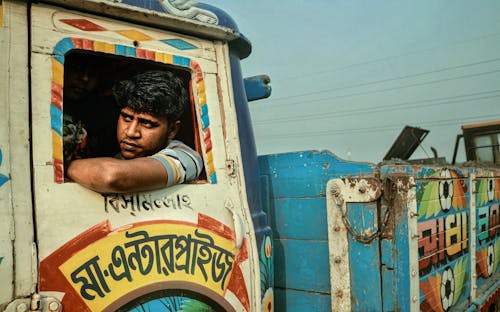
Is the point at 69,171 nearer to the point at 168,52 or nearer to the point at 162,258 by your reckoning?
the point at 162,258

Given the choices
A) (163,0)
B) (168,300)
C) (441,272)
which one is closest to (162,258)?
(168,300)

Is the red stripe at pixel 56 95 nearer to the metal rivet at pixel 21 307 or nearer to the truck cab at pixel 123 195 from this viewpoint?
the truck cab at pixel 123 195

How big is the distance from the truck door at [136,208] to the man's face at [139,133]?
0.56 feet

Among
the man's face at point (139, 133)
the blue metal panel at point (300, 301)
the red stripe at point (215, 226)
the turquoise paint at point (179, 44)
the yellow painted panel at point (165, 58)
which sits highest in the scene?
the turquoise paint at point (179, 44)

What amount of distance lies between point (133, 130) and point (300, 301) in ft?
4.28

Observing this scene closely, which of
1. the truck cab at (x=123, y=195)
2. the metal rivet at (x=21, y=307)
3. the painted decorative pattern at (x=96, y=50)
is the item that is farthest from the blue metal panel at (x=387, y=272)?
the metal rivet at (x=21, y=307)

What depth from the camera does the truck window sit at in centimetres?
175

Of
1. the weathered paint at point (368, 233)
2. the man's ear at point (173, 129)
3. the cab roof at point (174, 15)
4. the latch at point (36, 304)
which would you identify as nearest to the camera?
the latch at point (36, 304)

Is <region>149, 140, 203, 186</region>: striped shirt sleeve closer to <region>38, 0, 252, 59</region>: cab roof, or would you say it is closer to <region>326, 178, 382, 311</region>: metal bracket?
<region>38, 0, 252, 59</region>: cab roof

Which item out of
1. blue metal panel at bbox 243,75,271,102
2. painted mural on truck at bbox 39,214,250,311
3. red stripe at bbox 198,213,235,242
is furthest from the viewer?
blue metal panel at bbox 243,75,271,102

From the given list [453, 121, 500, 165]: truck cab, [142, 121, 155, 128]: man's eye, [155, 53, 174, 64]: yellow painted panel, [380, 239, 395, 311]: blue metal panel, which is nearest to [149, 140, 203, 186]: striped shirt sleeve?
[142, 121, 155, 128]: man's eye

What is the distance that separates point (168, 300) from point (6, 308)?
511 millimetres

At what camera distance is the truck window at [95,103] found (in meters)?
1.75

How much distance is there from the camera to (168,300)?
153 cm
